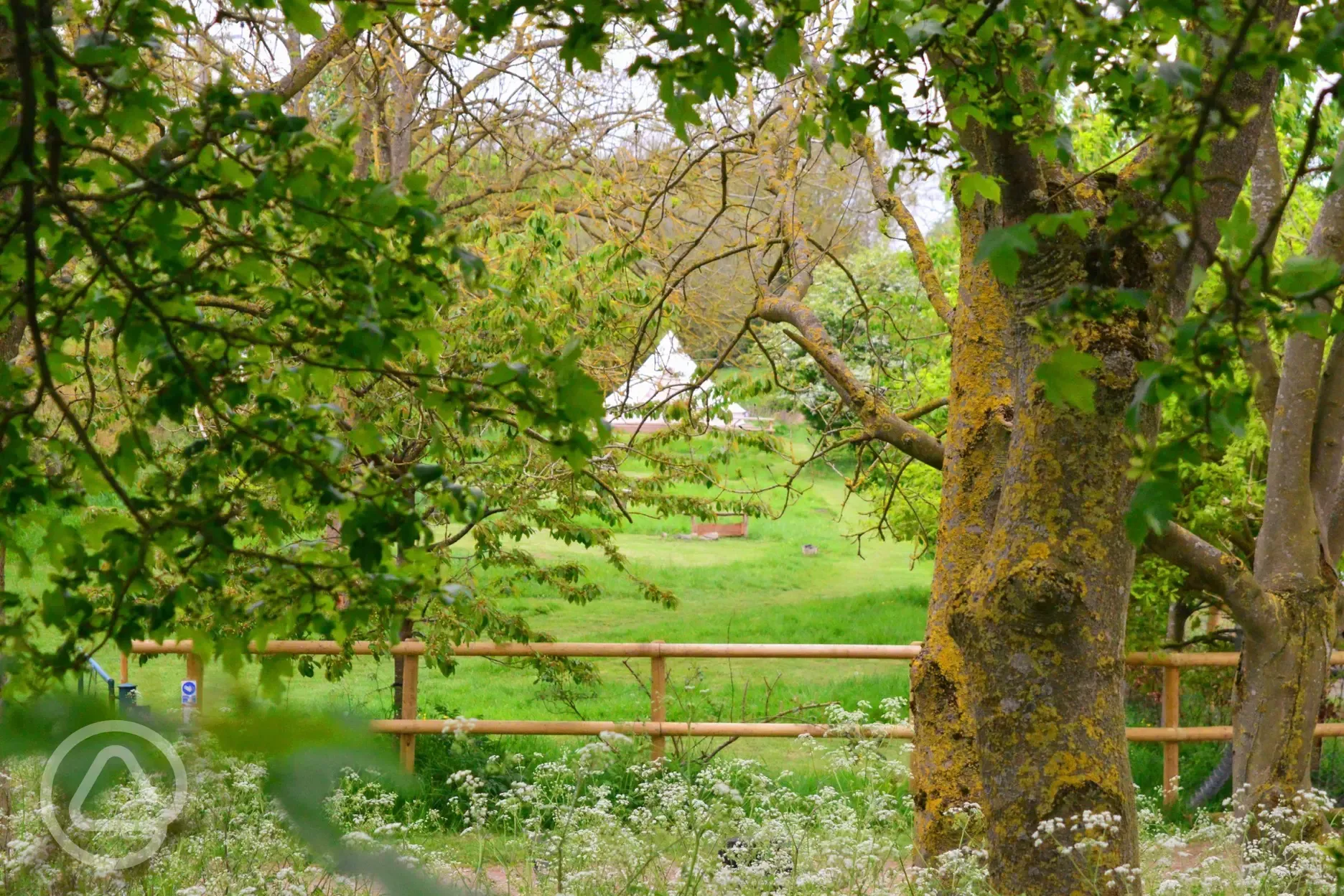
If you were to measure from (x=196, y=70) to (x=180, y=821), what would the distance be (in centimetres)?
978

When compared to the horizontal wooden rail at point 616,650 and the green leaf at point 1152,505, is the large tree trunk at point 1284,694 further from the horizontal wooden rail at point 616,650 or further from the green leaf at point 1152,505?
the green leaf at point 1152,505

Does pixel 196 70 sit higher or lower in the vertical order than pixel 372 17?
higher

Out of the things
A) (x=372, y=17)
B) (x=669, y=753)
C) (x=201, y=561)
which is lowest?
(x=669, y=753)

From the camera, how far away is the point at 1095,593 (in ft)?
10.2

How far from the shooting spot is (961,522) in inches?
177

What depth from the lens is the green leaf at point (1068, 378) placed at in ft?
5.37

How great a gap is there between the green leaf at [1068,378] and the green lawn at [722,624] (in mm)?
4725

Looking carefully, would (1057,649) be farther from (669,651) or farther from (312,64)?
(669,651)

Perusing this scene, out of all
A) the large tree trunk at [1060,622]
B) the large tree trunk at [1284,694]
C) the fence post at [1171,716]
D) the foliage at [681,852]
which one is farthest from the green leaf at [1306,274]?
the fence post at [1171,716]

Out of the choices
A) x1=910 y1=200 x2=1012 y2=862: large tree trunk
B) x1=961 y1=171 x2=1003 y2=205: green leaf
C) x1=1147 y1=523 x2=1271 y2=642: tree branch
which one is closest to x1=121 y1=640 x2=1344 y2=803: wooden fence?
x1=1147 y1=523 x2=1271 y2=642: tree branch

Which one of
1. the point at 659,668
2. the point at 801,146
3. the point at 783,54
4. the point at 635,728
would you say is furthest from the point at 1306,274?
the point at 659,668

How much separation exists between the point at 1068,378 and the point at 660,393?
6805 millimetres

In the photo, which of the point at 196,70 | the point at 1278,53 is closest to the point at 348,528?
the point at 1278,53

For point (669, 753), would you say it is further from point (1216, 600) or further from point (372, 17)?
point (372, 17)
